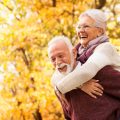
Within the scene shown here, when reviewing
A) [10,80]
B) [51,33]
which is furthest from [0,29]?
[10,80]

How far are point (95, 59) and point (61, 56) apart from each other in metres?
0.14

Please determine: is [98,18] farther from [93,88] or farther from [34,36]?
[34,36]

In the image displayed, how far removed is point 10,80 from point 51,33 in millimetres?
1834

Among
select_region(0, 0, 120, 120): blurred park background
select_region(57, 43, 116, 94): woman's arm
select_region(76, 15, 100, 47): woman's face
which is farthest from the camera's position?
select_region(0, 0, 120, 120): blurred park background

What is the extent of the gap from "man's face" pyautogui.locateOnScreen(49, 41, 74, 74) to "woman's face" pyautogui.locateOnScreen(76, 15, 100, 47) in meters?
0.13

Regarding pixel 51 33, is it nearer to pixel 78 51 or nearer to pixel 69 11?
pixel 69 11

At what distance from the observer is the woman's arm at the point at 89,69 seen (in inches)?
55.8

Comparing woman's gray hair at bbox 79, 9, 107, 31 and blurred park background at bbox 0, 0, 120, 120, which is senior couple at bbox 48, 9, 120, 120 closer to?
woman's gray hair at bbox 79, 9, 107, 31

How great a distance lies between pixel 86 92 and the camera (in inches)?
57.4

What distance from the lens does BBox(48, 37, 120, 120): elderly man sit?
1.45 m

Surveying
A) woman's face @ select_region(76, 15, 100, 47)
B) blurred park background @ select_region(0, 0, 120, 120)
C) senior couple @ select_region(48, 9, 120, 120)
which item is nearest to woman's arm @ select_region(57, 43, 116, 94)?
senior couple @ select_region(48, 9, 120, 120)

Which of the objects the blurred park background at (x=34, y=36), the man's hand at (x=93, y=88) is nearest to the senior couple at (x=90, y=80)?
the man's hand at (x=93, y=88)

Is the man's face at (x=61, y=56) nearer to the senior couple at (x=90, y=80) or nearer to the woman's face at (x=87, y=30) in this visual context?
the senior couple at (x=90, y=80)

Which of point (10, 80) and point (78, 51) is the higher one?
point (78, 51)
